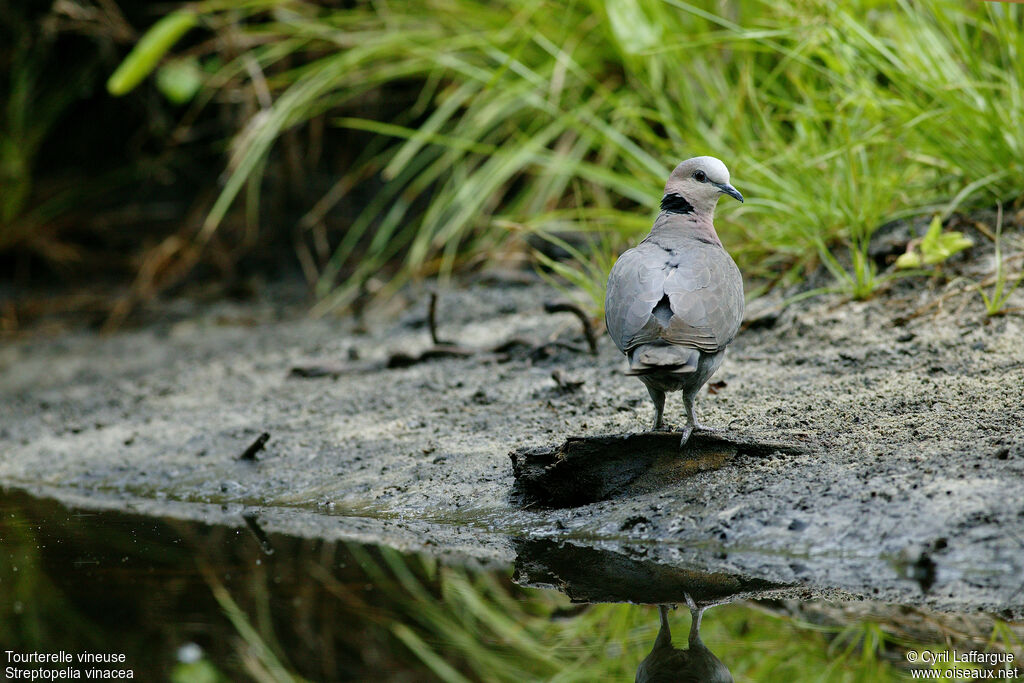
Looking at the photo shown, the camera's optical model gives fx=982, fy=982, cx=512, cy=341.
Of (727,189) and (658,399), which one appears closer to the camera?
(658,399)

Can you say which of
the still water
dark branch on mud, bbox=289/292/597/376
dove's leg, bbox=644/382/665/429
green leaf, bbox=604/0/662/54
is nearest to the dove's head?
dove's leg, bbox=644/382/665/429

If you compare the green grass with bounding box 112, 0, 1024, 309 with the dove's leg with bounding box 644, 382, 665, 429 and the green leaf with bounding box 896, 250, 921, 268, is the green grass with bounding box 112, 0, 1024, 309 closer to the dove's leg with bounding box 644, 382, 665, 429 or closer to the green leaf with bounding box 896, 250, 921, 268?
the green leaf with bounding box 896, 250, 921, 268

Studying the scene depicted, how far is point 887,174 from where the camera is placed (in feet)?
12.5

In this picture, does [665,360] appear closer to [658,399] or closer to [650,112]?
[658,399]

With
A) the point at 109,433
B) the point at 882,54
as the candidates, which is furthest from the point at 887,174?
the point at 109,433

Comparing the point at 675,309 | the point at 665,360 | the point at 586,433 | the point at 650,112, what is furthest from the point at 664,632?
the point at 650,112

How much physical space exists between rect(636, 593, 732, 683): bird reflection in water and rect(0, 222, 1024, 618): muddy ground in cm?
34

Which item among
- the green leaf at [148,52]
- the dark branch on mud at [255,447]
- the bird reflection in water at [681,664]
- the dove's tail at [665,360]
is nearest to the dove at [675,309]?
the dove's tail at [665,360]

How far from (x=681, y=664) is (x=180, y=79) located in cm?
484

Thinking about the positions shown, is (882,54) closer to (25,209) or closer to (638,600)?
(638,600)

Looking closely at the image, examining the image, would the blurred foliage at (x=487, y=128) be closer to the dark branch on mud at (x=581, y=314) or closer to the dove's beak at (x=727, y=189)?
the dark branch on mud at (x=581, y=314)

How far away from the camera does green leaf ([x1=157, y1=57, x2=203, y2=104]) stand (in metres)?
5.53

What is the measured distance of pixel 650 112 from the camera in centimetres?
395

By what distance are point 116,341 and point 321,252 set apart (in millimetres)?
1289
